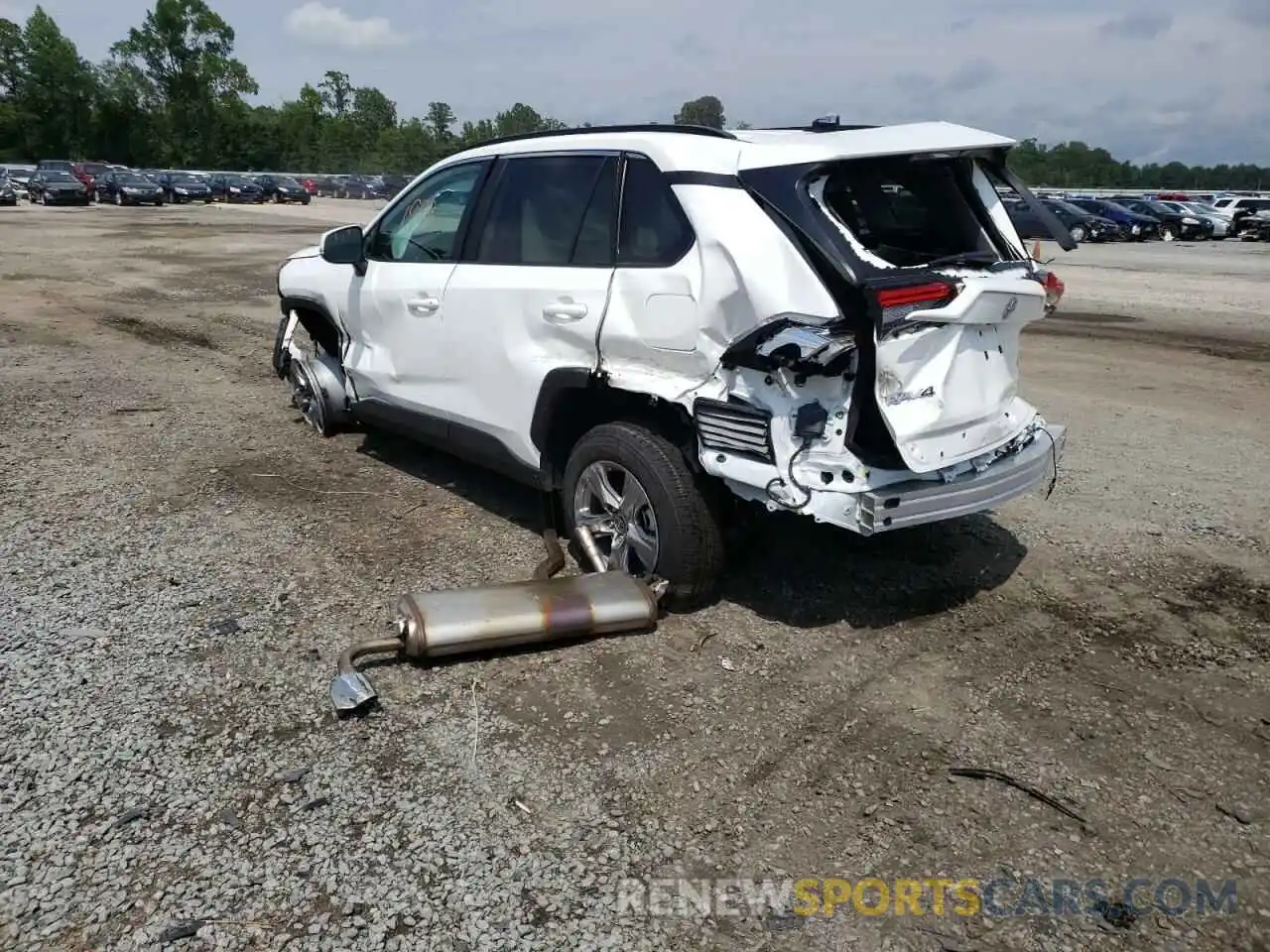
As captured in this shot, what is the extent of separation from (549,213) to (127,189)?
151 feet

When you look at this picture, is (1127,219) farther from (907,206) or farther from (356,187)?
(356,187)

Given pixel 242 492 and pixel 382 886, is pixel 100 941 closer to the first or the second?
pixel 382 886

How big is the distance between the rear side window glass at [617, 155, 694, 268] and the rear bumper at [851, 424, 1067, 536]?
4.00 ft

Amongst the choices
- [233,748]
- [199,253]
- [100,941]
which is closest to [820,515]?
[233,748]

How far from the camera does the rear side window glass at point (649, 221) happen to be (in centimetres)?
404

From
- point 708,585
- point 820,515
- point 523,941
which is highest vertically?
point 820,515

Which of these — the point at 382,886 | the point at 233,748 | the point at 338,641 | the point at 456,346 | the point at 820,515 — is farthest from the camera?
the point at 456,346

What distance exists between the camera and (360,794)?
316 cm

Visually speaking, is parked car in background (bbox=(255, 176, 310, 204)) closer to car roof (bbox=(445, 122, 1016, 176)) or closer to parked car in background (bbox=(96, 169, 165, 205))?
parked car in background (bbox=(96, 169, 165, 205))

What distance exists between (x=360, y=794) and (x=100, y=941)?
2.59 ft

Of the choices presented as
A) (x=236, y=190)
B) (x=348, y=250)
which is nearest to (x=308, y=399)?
(x=348, y=250)

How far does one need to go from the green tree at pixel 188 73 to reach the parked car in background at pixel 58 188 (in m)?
49.5

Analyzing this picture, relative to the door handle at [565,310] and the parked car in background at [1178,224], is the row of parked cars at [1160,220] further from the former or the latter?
the door handle at [565,310]

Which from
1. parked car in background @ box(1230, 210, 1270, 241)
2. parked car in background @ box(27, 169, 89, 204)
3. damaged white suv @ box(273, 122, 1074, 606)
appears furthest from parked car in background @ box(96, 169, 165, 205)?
damaged white suv @ box(273, 122, 1074, 606)
